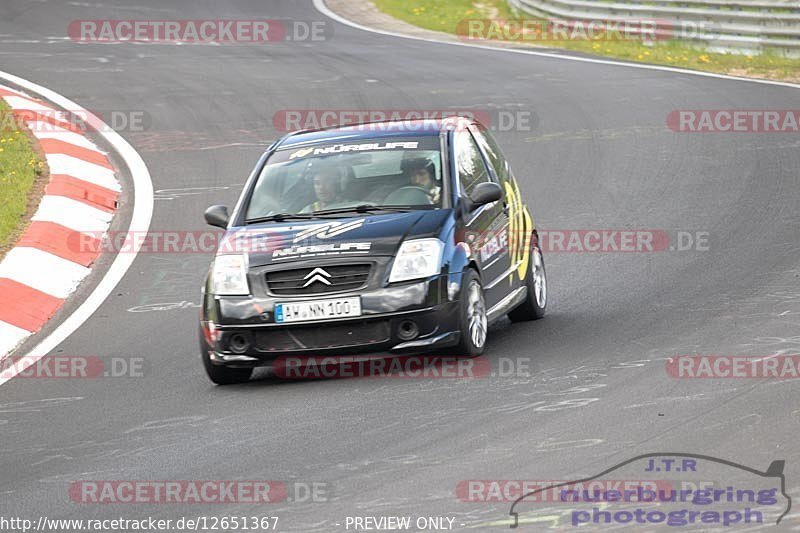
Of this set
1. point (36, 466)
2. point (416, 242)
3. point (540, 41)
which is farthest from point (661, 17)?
point (36, 466)

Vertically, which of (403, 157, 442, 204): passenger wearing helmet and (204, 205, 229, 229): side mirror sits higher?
(403, 157, 442, 204): passenger wearing helmet

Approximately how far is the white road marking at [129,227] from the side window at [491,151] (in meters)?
Result: 3.18

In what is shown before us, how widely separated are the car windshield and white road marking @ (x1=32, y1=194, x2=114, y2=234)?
3.86 m

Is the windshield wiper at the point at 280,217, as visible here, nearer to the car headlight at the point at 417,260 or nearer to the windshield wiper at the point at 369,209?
the windshield wiper at the point at 369,209

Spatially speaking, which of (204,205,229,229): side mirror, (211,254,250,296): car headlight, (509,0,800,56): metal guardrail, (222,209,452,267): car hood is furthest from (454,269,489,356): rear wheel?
(509,0,800,56): metal guardrail

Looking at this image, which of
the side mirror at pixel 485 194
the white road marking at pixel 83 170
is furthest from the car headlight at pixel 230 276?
the white road marking at pixel 83 170

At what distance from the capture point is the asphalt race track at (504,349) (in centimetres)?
689

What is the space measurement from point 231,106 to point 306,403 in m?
12.2

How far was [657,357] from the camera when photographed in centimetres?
898

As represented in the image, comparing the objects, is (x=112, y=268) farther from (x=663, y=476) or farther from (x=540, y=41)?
(x=540, y=41)

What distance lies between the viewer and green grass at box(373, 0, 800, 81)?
2295cm

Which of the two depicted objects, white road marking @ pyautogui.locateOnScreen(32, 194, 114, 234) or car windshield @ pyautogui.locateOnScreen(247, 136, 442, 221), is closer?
car windshield @ pyautogui.locateOnScreen(247, 136, 442, 221)

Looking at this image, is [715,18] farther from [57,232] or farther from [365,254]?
[365,254]

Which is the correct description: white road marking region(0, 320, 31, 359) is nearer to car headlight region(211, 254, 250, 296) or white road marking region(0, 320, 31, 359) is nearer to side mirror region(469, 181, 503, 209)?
car headlight region(211, 254, 250, 296)
